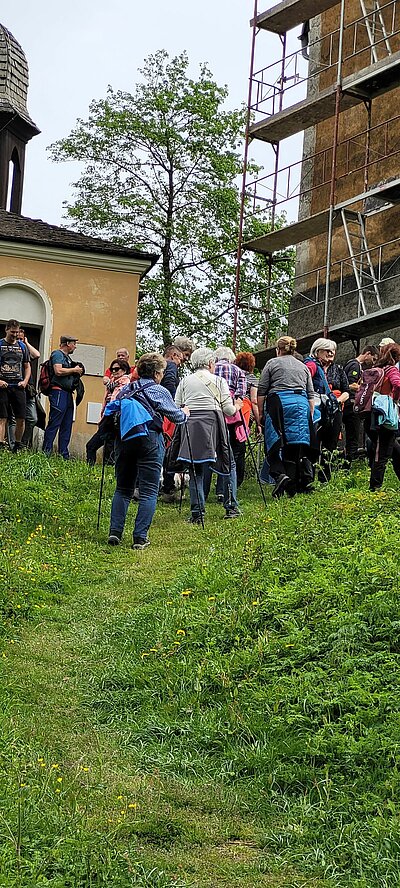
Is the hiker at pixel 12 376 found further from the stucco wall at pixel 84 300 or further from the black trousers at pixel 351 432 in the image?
the stucco wall at pixel 84 300

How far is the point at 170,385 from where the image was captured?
51.9 ft

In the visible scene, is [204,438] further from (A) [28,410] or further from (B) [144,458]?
(A) [28,410]

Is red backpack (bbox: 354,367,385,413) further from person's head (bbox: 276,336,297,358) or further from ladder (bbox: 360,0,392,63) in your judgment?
ladder (bbox: 360,0,392,63)

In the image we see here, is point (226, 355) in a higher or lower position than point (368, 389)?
higher

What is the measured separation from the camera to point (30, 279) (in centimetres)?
2233

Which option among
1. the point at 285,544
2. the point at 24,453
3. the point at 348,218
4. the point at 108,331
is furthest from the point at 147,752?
the point at 348,218

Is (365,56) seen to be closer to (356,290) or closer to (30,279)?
(356,290)

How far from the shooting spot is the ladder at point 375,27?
23.5 metres

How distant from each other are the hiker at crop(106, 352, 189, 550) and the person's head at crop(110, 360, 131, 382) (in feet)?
11.7

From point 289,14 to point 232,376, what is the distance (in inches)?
552

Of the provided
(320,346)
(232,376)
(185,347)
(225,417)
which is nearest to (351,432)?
(320,346)

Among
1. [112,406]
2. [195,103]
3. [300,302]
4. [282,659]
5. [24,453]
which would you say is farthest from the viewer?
[195,103]

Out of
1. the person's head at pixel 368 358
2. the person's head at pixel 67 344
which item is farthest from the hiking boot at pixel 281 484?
the person's head at pixel 67 344

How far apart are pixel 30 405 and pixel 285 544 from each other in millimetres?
8226
